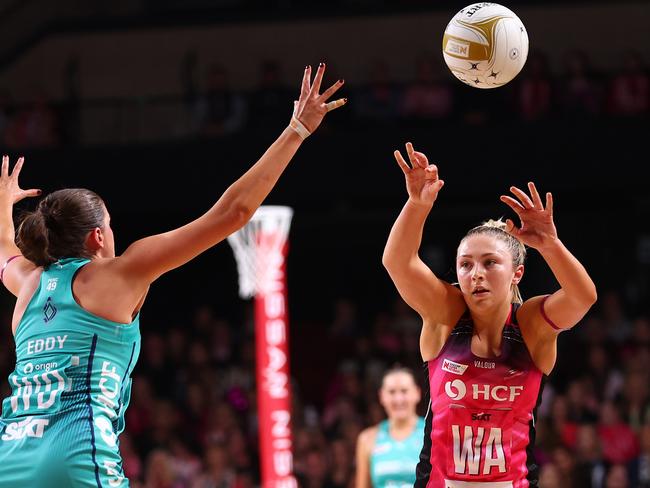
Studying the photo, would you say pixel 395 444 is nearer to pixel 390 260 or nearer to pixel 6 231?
pixel 390 260

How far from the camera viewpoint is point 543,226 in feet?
13.7

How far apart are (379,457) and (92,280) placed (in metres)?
4.24

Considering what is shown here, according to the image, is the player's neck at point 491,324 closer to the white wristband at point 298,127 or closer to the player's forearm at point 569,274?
the player's forearm at point 569,274

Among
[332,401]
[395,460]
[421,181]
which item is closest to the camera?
[421,181]

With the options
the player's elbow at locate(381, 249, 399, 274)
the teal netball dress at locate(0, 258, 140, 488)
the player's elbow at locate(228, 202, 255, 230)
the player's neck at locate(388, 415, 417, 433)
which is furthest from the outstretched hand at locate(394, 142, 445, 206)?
the player's neck at locate(388, 415, 417, 433)

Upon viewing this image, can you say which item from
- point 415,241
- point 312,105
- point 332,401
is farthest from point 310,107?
point 332,401

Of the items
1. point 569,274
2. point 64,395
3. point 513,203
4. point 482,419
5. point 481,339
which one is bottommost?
point 482,419

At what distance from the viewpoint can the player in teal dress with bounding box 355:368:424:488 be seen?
7.47m

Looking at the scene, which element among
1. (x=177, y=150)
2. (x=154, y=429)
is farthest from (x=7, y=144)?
(x=154, y=429)

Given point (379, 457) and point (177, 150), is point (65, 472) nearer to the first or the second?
point (379, 457)

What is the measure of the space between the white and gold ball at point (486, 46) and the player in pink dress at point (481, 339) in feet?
3.02

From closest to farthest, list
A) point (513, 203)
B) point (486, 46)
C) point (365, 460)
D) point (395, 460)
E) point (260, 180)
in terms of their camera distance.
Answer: point (260, 180) < point (513, 203) < point (486, 46) < point (395, 460) < point (365, 460)

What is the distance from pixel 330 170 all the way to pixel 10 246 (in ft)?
30.3

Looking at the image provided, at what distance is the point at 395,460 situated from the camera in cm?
750
